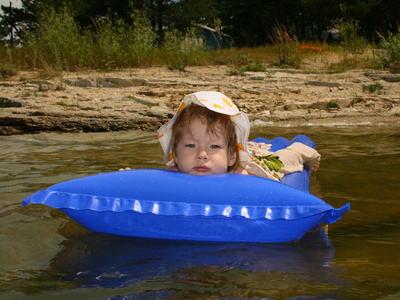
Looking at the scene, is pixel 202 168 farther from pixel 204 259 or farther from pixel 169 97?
pixel 169 97

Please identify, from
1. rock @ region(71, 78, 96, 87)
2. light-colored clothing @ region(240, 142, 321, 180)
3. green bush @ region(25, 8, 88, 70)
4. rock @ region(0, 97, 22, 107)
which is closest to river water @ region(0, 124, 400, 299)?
light-colored clothing @ region(240, 142, 321, 180)

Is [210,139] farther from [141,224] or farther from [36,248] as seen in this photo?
[36,248]

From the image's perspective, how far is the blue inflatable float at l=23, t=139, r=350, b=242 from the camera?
6.73 feet

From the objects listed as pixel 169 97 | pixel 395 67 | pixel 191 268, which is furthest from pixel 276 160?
pixel 395 67

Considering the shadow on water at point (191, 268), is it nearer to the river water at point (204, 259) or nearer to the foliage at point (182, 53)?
the river water at point (204, 259)

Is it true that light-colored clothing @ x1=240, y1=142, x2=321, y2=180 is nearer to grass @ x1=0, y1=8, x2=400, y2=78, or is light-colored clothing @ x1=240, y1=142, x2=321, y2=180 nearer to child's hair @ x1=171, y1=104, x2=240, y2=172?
child's hair @ x1=171, y1=104, x2=240, y2=172

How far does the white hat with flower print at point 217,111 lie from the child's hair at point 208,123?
4cm

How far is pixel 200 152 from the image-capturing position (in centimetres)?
252

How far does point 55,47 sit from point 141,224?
7082 millimetres

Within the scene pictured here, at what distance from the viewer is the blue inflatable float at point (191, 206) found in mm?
2051

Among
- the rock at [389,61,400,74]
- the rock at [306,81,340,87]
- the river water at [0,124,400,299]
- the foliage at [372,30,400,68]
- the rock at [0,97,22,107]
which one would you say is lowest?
the river water at [0,124,400,299]

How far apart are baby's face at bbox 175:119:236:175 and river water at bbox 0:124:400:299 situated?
47 cm

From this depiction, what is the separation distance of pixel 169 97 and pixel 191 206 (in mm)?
5209

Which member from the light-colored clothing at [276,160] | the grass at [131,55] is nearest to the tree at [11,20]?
the grass at [131,55]
